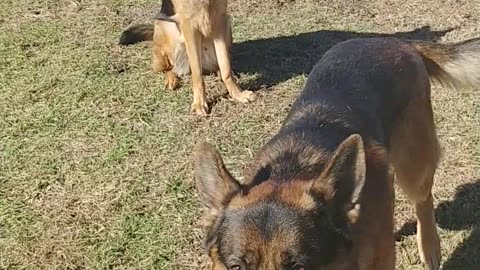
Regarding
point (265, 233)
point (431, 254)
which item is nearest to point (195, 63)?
point (431, 254)

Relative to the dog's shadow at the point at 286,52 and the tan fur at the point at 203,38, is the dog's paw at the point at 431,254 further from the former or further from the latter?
the dog's shadow at the point at 286,52

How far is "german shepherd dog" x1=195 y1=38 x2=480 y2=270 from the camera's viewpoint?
9.82ft

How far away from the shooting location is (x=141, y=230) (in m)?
5.11

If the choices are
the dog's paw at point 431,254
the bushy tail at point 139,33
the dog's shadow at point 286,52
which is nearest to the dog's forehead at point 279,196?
the dog's paw at point 431,254

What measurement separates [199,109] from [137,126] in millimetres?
589

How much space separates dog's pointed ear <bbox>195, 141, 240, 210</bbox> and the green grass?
4.96 feet

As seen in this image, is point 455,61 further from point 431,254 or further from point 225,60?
point 225,60

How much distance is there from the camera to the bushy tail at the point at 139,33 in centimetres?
789

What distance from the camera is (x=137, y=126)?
21.0 feet

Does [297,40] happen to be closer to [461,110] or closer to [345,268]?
[461,110]

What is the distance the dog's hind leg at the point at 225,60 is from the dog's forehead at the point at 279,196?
138 inches

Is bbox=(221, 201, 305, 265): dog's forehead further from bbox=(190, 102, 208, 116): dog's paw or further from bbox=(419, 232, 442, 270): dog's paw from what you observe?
bbox=(190, 102, 208, 116): dog's paw

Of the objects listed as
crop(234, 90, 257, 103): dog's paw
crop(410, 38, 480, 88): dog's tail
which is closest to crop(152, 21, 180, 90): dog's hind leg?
crop(234, 90, 257, 103): dog's paw

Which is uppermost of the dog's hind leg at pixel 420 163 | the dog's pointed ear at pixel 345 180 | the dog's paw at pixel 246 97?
the dog's pointed ear at pixel 345 180
